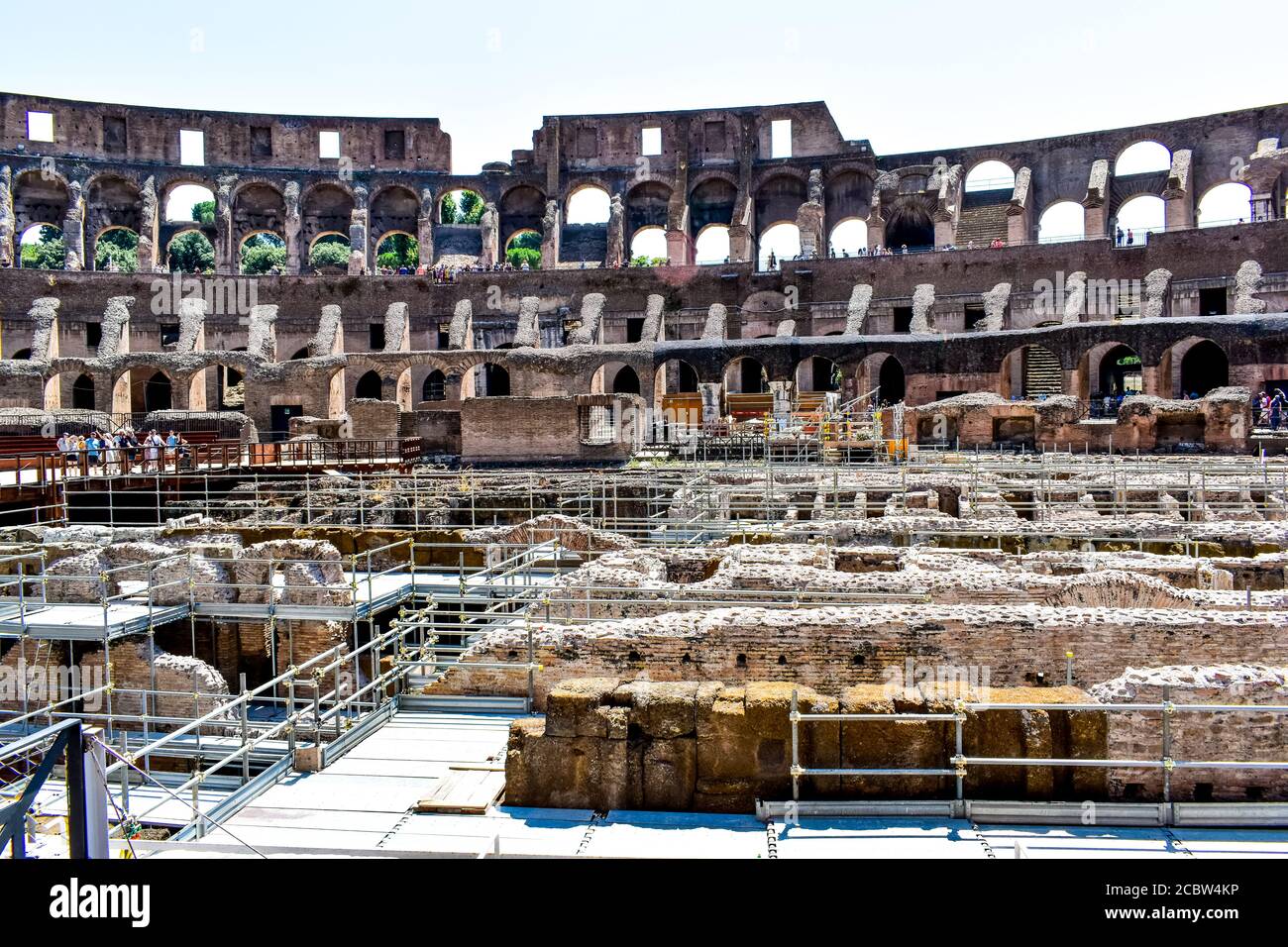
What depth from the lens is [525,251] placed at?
208ft

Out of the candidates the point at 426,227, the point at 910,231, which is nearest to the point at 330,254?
the point at 426,227

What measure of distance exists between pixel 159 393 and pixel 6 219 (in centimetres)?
971

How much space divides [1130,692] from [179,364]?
37.8 metres

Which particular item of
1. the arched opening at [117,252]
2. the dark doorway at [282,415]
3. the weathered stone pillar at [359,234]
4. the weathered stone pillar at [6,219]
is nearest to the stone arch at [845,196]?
the weathered stone pillar at [359,234]

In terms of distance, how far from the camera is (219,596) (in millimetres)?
13547

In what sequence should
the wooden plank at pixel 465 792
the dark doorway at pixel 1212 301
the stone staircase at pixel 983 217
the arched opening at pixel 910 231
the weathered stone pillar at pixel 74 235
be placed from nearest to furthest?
the wooden plank at pixel 465 792 < the dark doorway at pixel 1212 301 < the stone staircase at pixel 983 217 < the weathered stone pillar at pixel 74 235 < the arched opening at pixel 910 231

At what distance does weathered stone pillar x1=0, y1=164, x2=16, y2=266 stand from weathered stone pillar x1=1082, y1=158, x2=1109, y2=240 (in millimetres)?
43882

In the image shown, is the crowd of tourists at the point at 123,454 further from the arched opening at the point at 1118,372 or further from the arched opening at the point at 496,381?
the arched opening at the point at 1118,372

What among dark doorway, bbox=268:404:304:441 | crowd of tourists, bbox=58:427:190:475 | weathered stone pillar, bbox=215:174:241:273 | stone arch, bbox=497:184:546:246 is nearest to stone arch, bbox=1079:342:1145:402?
stone arch, bbox=497:184:546:246

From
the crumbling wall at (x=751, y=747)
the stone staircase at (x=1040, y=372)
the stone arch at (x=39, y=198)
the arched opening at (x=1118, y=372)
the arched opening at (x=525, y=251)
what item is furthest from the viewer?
the arched opening at (x=525, y=251)

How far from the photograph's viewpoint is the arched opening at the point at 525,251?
2442 inches

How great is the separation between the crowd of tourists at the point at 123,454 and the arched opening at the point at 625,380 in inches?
730
